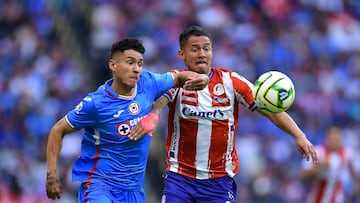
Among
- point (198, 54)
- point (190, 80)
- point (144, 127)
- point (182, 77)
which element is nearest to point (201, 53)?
point (198, 54)

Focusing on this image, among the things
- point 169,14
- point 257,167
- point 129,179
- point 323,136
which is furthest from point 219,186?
point 169,14

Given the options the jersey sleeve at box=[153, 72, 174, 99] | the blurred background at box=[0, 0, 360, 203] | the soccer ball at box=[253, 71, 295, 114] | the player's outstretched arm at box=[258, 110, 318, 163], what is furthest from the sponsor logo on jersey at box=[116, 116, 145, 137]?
the blurred background at box=[0, 0, 360, 203]

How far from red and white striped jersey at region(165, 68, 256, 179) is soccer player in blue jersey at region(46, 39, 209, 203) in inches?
13.5

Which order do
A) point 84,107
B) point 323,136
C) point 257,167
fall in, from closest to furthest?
1. point 84,107
2. point 257,167
3. point 323,136

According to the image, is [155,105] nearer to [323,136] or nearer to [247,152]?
[247,152]

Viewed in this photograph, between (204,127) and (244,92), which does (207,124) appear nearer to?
(204,127)

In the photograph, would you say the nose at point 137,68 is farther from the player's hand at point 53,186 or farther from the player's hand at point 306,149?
the player's hand at point 306,149

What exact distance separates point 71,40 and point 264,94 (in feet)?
34.1

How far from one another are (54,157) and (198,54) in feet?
5.65

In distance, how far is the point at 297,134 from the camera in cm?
1055

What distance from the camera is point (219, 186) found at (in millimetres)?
10727

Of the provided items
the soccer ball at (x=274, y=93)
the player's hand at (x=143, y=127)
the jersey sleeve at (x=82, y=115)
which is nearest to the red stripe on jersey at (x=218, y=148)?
the soccer ball at (x=274, y=93)

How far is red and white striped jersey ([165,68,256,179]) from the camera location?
35.1ft

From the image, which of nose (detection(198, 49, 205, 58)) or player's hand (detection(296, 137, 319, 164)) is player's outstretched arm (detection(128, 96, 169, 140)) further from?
player's hand (detection(296, 137, 319, 164))
